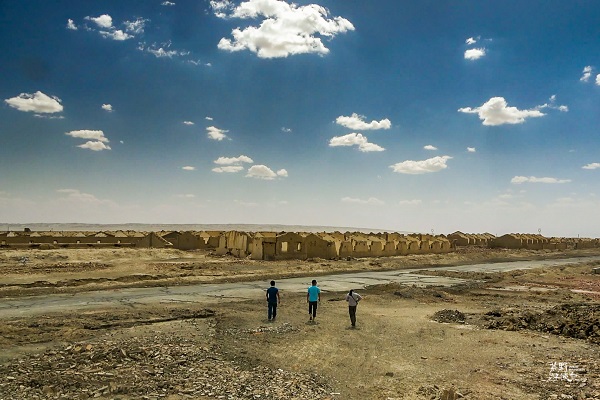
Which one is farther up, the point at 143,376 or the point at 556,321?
the point at 556,321

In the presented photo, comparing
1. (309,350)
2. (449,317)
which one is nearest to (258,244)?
(449,317)

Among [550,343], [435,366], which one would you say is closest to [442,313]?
[550,343]

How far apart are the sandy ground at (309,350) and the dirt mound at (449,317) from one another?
0.14 feet

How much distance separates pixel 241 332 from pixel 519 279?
1053 inches

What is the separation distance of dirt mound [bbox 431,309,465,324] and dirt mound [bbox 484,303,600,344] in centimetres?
93

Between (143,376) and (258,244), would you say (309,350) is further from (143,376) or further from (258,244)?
(258,244)

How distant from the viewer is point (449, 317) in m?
17.6

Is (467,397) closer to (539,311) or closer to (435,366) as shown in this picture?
(435,366)

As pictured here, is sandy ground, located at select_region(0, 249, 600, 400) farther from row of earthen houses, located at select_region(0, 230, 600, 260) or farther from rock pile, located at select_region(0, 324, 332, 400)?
row of earthen houses, located at select_region(0, 230, 600, 260)

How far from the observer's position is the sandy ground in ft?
31.5

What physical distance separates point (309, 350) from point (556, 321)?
390 inches

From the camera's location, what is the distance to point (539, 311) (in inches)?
769

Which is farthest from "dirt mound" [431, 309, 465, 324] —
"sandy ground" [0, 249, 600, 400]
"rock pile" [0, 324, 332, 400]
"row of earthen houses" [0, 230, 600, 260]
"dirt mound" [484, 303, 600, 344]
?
"row of earthen houses" [0, 230, 600, 260]

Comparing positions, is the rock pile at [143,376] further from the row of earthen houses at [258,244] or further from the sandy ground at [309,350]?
the row of earthen houses at [258,244]
